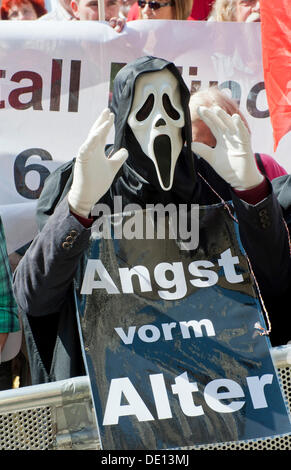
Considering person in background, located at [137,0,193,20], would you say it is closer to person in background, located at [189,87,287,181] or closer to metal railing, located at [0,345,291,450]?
person in background, located at [189,87,287,181]

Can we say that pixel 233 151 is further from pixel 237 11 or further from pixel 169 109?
pixel 237 11

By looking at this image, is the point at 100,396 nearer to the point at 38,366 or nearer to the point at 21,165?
the point at 38,366

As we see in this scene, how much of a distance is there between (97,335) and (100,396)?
0.68ft

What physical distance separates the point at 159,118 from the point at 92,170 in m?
0.37

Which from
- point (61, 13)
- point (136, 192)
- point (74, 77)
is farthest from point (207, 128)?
point (61, 13)

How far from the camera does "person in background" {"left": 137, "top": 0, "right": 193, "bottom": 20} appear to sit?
13.7 ft

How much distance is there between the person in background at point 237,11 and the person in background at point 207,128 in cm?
77

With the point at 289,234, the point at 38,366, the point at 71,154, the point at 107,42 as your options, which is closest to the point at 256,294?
the point at 289,234

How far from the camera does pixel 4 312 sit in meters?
2.69

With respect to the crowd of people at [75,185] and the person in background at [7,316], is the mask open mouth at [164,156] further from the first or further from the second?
the person in background at [7,316]

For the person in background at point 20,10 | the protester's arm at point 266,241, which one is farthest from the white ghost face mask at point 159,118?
the person in background at point 20,10

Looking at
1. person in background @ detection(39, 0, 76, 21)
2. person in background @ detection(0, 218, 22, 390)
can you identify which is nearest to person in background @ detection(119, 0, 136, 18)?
person in background @ detection(39, 0, 76, 21)

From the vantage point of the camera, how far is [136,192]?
2.77 metres

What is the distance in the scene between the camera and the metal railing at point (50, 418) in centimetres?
223
